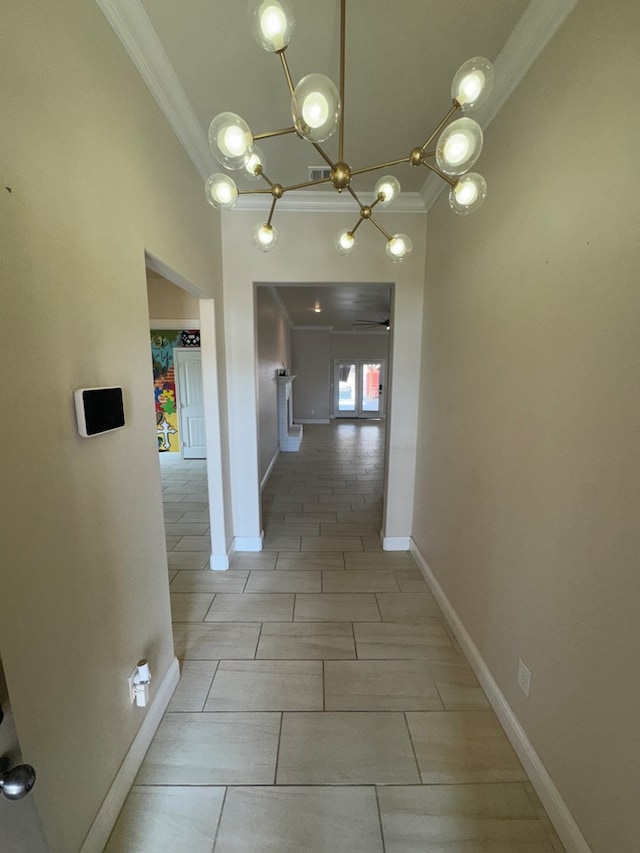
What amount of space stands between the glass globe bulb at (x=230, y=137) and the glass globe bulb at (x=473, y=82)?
534 millimetres

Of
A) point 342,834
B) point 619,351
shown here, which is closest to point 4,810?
point 342,834

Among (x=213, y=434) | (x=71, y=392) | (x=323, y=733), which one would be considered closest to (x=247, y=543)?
(x=213, y=434)

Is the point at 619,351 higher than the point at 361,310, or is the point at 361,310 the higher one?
the point at 361,310

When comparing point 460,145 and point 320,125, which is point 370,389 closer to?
point 460,145

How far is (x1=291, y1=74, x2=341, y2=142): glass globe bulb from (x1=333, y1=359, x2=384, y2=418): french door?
9305mm

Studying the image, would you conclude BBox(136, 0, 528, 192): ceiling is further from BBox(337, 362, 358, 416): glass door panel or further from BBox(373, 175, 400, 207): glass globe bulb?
BBox(337, 362, 358, 416): glass door panel

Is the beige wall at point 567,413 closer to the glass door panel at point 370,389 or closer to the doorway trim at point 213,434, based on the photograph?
the doorway trim at point 213,434

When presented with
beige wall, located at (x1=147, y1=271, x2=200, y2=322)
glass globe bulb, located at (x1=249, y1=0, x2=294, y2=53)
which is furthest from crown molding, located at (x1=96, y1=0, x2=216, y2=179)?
beige wall, located at (x1=147, y1=271, x2=200, y2=322)

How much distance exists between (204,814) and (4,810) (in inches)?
31.1

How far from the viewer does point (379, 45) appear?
1.30m

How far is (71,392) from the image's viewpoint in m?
0.95

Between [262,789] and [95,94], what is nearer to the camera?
[95,94]

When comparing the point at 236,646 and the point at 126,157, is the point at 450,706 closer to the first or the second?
the point at 236,646

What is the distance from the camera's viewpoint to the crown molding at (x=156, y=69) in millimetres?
1126
